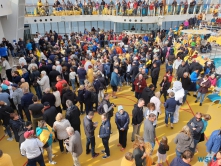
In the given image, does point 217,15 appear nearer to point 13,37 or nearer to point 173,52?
point 173,52

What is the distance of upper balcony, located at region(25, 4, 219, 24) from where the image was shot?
1952 cm

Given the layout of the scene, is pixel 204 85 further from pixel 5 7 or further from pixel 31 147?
pixel 5 7

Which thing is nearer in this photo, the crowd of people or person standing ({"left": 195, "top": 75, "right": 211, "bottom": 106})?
the crowd of people

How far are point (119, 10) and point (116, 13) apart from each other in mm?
445

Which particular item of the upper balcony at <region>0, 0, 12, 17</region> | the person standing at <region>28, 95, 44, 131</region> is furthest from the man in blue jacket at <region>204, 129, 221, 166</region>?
the upper balcony at <region>0, 0, 12, 17</region>

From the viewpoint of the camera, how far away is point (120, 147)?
6312 millimetres

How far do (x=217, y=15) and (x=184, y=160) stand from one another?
19.7m

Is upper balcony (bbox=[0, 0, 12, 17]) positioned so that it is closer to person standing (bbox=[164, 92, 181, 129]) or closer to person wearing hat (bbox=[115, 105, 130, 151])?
person wearing hat (bbox=[115, 105, 130, 151])

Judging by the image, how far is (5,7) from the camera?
43.0 feet

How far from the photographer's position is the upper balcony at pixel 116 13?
64.0 ft

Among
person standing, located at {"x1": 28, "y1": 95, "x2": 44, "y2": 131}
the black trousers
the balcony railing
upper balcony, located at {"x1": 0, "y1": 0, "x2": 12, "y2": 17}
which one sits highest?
the balcony railing

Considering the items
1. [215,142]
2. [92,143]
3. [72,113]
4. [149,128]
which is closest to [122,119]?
[149,128]

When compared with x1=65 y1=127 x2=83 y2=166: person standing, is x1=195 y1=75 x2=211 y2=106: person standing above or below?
above

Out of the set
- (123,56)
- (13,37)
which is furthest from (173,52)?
(13,37)
